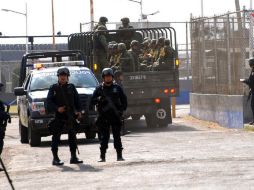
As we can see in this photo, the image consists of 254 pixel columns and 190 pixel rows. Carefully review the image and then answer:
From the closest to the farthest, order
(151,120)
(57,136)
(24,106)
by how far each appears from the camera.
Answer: (57,136) < (24,106) < (151,120)

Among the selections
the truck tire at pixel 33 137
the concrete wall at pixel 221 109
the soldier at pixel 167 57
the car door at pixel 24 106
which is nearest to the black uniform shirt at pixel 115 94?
the truck tire at pixel 33 137

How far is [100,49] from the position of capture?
28.8 metres

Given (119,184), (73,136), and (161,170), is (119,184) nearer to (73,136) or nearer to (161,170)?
(161,170)

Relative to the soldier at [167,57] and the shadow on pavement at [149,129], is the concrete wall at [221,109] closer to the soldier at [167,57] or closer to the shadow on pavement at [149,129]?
the shadow on pavement at [149,129]

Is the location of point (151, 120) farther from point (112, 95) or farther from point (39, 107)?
point (112, 95)

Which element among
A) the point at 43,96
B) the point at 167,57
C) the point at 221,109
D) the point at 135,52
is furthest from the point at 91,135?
the point at 221,109

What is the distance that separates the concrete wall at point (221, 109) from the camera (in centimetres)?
2631

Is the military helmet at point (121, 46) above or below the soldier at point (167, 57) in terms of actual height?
above

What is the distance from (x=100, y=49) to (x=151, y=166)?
1393cm

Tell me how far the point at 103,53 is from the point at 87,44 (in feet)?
2.61

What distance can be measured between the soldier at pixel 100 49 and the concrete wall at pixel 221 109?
352 cm

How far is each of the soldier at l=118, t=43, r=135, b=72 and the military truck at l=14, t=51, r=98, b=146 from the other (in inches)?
76.0

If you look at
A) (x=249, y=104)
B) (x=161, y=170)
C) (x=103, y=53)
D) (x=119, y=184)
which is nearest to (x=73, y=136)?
(x=161, y=170)

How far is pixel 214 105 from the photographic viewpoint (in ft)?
97.6
